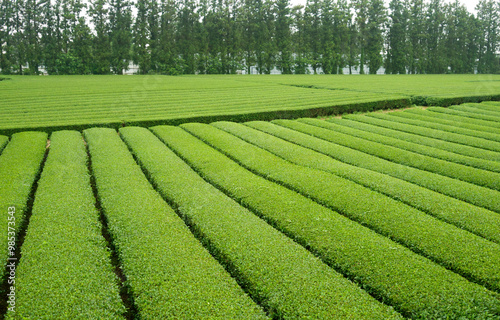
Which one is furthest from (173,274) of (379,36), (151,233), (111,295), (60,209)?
(379,36)

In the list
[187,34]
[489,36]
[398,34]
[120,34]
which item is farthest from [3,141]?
[489,36]

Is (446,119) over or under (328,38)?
under

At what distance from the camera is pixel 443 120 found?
60.1 feet

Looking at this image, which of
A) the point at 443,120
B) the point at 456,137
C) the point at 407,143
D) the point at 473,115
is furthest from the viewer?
the point at 473,115

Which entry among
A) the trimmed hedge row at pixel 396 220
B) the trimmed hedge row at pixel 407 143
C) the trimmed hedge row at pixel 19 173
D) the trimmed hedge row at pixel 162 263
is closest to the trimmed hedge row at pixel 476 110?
the trimmed hedge row at pixel 407 143

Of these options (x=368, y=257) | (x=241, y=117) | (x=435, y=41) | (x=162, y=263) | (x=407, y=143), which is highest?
(x=435, y=41)

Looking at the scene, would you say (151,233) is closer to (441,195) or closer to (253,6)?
(441,195)

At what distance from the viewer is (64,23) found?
209 ft

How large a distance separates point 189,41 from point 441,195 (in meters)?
65.6

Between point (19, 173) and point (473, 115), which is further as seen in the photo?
point (473, 115)

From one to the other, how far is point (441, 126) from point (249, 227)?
44.2 ft

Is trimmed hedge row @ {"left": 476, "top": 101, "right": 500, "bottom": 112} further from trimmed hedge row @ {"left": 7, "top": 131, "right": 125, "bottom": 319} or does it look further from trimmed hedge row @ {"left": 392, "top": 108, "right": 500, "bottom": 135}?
trimmed hedge row @ {"left": 7, "top": 131, "right": 125, "bottom": 319}

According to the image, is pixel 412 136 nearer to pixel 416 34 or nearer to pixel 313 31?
pixel 313 31

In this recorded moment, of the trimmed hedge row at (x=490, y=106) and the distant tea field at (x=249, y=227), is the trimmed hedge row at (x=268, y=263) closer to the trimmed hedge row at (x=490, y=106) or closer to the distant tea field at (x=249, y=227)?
the distant tea field at (x=249, y=227)
